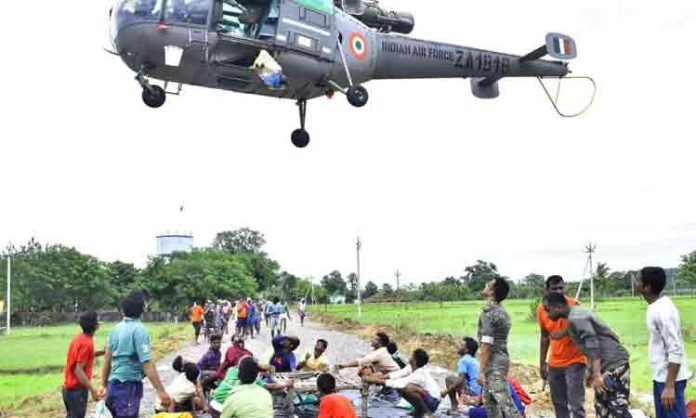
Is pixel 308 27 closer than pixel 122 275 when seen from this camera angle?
Yes

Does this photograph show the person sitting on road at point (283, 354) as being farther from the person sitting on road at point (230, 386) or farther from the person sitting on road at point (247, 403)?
the person sitting on road at point (247, 403)

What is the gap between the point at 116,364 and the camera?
6.44m

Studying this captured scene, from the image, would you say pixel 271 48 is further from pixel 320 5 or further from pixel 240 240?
pixel 240 240

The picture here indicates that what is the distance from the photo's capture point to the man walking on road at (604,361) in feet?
19.6

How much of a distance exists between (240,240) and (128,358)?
10699cm

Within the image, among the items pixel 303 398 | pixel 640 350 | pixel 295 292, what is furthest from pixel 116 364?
pixel 295 292

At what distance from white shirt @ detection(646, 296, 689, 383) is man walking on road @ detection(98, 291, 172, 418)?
4.10 meters

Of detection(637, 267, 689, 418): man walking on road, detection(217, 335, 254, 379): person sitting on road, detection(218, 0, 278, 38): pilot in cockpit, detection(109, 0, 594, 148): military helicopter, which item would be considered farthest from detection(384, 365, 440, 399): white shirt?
detection(218, 0, 278, 38): pilot in cockpit

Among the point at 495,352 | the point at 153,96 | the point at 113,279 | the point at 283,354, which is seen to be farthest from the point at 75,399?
the point at 113,279

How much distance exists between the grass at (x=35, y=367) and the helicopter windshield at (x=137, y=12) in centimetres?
705

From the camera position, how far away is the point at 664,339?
5.38 m

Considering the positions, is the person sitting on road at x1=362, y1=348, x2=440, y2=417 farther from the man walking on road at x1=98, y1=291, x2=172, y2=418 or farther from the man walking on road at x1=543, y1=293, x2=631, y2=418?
the man walking on road at x1=98, y1=291, x2=172, y2=418

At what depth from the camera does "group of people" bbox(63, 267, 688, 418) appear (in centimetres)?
550

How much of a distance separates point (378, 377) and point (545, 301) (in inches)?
124
